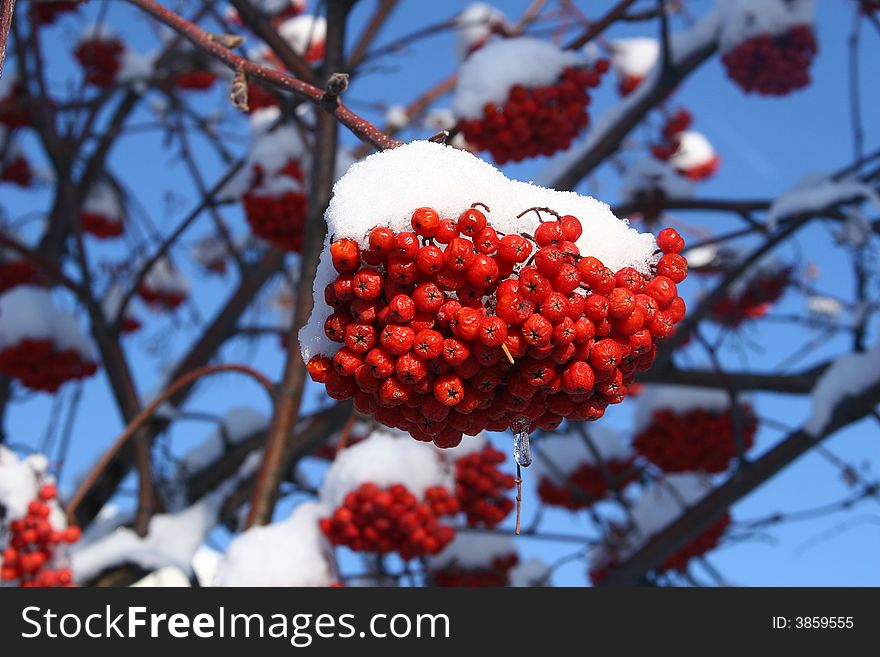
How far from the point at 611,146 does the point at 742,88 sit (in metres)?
0.74

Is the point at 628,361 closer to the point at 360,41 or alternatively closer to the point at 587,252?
the point at 587,252

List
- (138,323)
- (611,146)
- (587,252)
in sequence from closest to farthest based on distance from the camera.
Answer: (587,252) → (611,146) → (138,323)

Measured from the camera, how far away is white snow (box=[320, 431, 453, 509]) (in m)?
2.84

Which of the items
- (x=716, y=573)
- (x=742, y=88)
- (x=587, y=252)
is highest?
(x=742, y=88)

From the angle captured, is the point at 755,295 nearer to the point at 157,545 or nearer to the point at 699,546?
the point at 699,546

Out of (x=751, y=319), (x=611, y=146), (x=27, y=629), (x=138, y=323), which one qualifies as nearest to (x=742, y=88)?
(x=611, y=146)

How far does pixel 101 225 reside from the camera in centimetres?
580

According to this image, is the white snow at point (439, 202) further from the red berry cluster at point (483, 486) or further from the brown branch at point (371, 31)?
the brown branch at point (371, 31)

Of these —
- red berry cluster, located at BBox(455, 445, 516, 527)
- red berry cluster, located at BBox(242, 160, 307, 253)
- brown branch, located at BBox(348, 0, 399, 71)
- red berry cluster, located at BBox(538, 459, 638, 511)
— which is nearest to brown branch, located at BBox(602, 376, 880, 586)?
red berry cluster, located at BBox(538, 459, 638, 511)

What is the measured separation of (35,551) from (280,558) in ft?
2.99

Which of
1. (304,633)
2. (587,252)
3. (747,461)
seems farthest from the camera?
(747,461)

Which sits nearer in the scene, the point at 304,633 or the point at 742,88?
the point at 304,633

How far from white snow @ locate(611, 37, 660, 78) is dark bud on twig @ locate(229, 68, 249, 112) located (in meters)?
4.74

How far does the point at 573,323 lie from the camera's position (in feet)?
4.33
